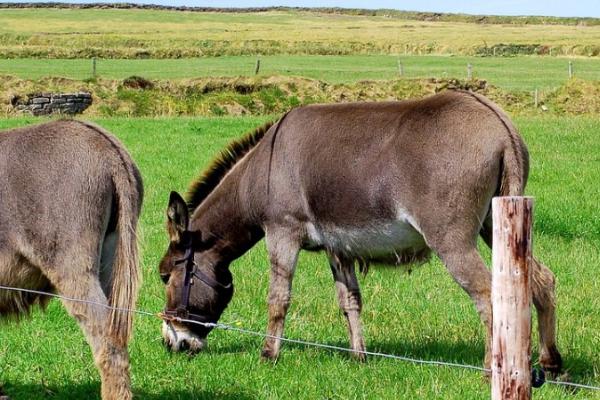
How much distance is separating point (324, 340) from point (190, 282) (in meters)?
1.34

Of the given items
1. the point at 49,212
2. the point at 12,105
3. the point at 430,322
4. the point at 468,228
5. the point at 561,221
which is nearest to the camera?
the point at 49,212

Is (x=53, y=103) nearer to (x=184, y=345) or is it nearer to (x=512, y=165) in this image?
(x=184, y=345)

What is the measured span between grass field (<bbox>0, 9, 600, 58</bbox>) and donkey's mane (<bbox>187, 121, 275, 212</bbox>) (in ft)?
203

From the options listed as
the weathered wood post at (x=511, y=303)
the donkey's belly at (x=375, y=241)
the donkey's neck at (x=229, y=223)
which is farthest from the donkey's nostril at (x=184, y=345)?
the weathered wood post at (x=511, y=303)

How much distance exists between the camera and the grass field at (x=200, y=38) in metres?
76.4

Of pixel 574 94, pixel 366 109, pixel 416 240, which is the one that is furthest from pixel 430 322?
pixel 574 94

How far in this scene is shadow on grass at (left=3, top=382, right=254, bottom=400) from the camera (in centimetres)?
641

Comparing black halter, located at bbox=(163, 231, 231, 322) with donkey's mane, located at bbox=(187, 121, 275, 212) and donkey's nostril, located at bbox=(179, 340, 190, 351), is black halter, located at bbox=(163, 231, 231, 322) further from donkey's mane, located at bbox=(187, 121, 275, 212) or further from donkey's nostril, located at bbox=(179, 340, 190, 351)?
donkey's mane, located at bbox=(187, 121, 275, 212)

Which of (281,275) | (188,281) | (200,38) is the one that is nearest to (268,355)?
(281,275)

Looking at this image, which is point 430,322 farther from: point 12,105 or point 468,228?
point 12,105

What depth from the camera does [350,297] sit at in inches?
303

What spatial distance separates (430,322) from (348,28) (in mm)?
118907

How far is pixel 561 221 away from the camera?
488 inches

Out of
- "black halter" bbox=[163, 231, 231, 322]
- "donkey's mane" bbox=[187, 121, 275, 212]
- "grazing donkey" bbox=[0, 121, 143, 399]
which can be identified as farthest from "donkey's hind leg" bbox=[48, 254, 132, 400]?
"donkey's mane" bbox=[187, 121, 275, 212]
